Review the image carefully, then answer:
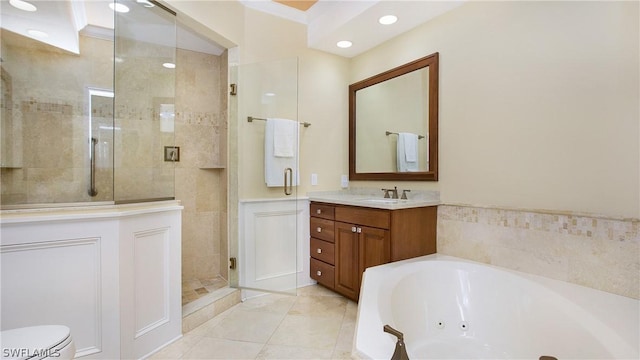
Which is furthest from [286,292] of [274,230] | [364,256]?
[364,256]

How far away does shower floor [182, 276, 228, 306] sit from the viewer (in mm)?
2426

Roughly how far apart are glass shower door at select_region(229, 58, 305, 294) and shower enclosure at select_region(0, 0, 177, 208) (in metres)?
0.62

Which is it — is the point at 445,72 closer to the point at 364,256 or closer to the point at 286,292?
the point at 364,256

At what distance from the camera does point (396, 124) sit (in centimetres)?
269

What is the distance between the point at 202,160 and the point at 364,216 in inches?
70.5

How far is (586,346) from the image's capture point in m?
1.16

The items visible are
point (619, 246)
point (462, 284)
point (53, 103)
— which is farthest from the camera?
point (53, 103)

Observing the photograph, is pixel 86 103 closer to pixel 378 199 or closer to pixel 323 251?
pixel 323 251

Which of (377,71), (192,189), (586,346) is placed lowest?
(586,346)

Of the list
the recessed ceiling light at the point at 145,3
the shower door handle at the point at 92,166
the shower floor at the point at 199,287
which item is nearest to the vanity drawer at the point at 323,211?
the shower floor at the point at 199,287

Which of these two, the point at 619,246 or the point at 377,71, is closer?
the point at 619,246

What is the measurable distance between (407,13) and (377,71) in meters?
0.68

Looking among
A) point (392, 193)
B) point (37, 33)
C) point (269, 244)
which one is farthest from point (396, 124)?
point (37, 33)

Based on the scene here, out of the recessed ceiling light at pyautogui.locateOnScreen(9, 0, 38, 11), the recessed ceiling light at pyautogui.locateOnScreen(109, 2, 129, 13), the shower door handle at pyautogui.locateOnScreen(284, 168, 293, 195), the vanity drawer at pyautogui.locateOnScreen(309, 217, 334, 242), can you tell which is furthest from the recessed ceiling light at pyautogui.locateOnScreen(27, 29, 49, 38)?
the vanity drawer at pyautogui.locateOnScreen(309, 217, 334, 242)
